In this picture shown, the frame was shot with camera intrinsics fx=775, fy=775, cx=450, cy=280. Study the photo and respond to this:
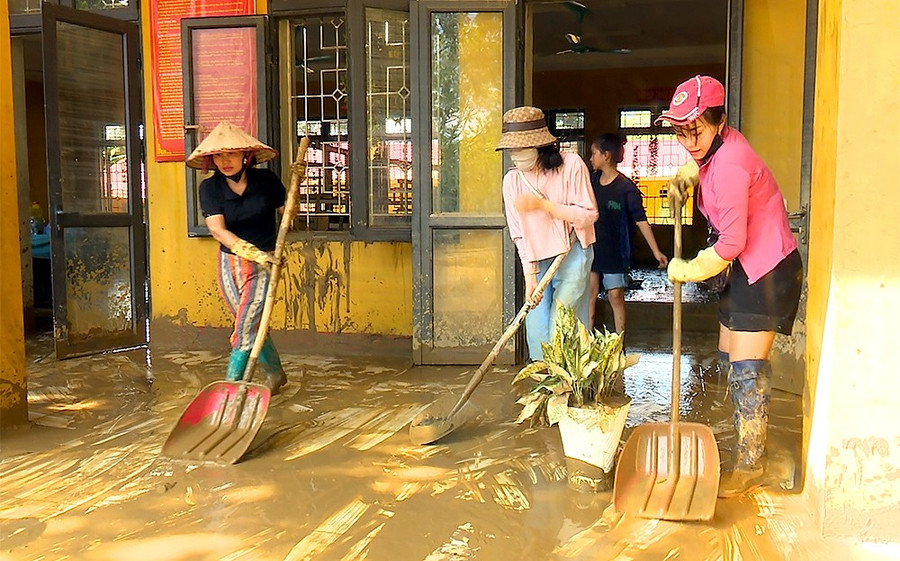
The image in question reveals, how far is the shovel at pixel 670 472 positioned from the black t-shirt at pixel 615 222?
76.2 inches

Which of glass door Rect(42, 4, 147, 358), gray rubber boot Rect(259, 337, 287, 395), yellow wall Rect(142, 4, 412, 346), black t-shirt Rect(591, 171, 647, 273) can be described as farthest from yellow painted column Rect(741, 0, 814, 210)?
glass door Rect(42, 4, 147, 358)

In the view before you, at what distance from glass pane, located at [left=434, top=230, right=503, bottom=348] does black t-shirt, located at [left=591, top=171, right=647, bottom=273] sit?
0.69 m

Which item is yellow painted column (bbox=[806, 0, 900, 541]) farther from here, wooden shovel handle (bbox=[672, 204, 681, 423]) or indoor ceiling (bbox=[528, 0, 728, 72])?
indoor ceiling (bbox=[528, 0, 728, 72])

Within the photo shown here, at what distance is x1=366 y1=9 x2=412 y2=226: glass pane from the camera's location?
17.6 feet

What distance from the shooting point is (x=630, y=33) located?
9.66m

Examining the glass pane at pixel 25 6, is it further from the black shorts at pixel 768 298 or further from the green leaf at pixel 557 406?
the black shorts at pixel 768 298

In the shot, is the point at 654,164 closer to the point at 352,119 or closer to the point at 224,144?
the point at 352,119

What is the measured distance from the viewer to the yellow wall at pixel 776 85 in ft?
15.0

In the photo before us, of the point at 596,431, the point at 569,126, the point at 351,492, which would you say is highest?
the point at 569,126

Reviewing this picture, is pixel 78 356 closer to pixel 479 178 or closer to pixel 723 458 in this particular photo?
pixel 479 178

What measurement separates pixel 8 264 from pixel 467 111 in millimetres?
2889

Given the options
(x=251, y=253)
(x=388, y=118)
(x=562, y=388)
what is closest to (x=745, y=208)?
(x=562, y=388)

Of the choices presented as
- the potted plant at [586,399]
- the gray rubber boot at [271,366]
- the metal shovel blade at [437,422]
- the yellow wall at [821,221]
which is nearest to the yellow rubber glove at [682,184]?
the yellow wall at [821,221]

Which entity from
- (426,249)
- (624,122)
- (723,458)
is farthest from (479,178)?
(624,122)
